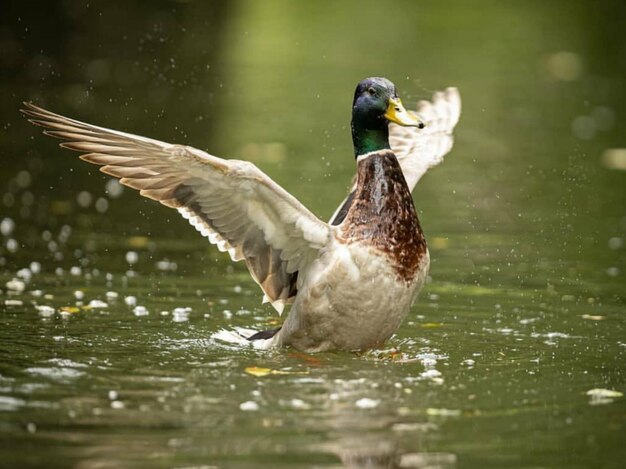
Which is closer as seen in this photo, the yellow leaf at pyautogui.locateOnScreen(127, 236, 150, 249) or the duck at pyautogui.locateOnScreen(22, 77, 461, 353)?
the duck at pyautogui.locateOnScreen(22, 77, 461, 353)

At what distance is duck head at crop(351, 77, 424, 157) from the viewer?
7.40m

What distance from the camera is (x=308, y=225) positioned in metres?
7.10

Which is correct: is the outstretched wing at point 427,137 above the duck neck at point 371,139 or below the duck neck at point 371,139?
above

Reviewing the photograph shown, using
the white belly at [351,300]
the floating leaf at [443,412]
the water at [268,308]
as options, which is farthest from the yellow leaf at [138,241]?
the floating leaf at [443,412]

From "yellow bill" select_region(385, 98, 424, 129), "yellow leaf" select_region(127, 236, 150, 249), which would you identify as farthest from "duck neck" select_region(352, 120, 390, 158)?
"yellow leaf" select_region(127, 236, 150, 249)

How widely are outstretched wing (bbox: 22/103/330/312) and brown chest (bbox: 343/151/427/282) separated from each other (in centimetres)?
22

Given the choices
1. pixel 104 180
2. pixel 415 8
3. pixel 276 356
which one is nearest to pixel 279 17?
pixel 415 8

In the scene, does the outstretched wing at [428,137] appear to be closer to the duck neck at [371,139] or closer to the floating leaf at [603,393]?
the duck neck at [371,139]

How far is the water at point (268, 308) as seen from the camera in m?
5.50

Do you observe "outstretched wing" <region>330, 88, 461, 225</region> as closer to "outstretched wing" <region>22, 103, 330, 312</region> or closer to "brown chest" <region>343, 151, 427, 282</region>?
"brown chest" <region>343, 151, 427, 282</region>

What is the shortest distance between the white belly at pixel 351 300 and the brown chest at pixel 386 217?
0.06m

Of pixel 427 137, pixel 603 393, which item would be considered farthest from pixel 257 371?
pixel 427 137

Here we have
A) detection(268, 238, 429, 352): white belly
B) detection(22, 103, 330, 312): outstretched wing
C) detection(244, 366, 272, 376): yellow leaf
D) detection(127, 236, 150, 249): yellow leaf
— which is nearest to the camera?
detection(244, 366, 272, 376): yellow leaf

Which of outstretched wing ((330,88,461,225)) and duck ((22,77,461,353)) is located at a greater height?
outstretched wing ((330,88,461,225))
